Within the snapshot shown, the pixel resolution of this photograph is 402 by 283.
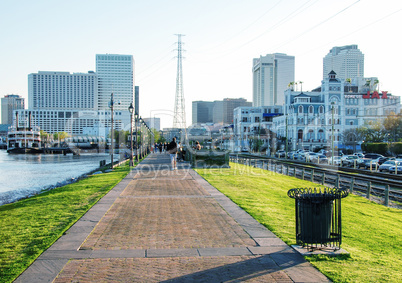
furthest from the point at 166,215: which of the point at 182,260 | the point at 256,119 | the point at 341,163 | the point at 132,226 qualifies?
the point at 256,119

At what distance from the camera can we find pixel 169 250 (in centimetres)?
700

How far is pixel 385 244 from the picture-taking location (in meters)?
7.99

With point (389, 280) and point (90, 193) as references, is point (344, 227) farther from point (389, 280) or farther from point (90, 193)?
point (90, 193)

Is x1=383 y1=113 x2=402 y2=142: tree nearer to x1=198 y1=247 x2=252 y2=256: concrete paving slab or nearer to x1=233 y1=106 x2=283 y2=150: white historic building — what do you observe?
x1=233 y1=106 x2=283 y2=150: white historic building

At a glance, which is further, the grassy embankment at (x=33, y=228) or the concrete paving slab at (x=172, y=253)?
the concrete paving slab at (x=172, y=253)

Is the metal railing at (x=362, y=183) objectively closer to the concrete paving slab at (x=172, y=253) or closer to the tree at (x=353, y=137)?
the concrete paving slab at (x=172, y=253)

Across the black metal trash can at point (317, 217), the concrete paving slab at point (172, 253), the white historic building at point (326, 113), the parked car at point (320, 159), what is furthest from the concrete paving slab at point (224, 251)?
the white historic building at point (326, 113)

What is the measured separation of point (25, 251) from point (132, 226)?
263 centimetres

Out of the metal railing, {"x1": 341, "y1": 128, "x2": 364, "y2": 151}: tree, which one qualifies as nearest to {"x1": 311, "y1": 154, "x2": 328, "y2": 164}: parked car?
the metal railing

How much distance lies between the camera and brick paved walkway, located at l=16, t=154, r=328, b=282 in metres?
5.72

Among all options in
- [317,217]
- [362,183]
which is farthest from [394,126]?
[317,217]

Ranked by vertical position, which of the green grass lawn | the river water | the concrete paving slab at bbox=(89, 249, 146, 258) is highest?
the concrete paving slab at bbox=(89, 249, 146, 258)

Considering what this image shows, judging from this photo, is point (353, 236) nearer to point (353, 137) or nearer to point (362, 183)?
point (362, 183)

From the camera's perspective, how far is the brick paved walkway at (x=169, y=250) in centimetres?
572
